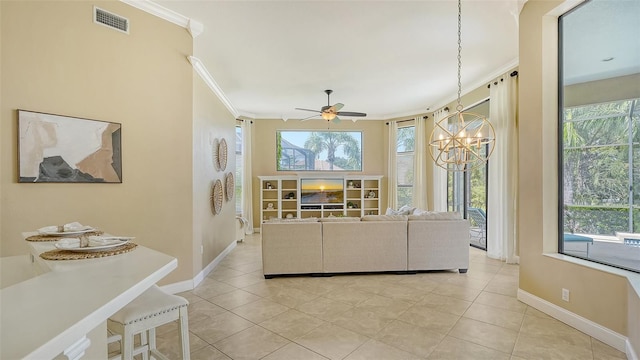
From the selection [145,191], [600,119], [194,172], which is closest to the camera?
[600,119]

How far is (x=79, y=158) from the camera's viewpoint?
2896mm

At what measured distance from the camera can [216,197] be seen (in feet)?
16.7

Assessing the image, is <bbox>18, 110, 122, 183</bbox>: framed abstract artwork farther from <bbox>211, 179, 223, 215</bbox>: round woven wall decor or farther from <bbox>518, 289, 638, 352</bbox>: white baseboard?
<bbox>518, 289, 638, 352</bbox>: white baseboard

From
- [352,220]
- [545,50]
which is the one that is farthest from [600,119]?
[352,220]

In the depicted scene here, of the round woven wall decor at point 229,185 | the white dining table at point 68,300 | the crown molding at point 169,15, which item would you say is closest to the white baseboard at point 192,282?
the round woven wall decor at point 229,185

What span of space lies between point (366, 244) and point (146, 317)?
3317 mm

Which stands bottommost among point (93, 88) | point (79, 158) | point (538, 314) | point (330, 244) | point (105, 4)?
point (538, 314)

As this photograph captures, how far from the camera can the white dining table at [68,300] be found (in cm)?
74

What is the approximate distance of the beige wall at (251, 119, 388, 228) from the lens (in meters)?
8.64

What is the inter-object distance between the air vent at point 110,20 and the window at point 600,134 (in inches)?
179

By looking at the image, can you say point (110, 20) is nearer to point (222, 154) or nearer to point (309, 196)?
point (222, 154)

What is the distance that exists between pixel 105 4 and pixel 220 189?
9.81ft

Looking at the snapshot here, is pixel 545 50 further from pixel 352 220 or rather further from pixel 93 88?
pixel 93 88

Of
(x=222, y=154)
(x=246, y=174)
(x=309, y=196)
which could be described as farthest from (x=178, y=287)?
(x=309, y=196)
